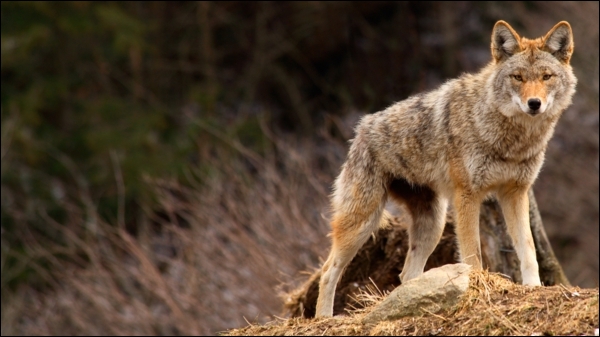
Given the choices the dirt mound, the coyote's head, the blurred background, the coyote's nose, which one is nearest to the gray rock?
the dirt mound

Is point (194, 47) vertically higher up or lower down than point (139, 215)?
higher up

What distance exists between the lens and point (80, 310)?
55.0 ft

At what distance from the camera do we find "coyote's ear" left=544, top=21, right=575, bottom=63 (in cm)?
748

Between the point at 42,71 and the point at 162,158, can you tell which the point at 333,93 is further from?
the point at 42,71

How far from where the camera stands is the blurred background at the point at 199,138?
15.2 m

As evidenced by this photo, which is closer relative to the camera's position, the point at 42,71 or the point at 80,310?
the point at 80,310

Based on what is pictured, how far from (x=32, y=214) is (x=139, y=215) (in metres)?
2.47

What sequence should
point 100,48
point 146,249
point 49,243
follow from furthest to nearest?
1. point 100,48
2. point 49,243
3. point 146,249

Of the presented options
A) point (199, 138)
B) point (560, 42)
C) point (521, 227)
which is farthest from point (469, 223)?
point (199, 138)

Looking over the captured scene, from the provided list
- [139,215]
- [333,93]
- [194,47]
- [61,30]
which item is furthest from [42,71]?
[333,93]

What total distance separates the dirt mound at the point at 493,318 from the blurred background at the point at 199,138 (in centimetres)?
748

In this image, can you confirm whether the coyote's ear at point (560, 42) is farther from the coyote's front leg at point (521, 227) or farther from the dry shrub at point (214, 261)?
the dry shrub at point (214, 261)

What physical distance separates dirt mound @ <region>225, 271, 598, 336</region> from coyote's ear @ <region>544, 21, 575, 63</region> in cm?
206

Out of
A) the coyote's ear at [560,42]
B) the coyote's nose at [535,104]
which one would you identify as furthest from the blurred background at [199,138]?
the coyote's nose at [535,104]
